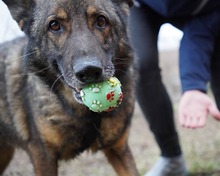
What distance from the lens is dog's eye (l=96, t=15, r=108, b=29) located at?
3177mm

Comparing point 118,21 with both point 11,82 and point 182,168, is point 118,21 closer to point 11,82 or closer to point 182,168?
point 11,82

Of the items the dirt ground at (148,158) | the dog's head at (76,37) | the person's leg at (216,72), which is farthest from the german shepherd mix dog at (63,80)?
the person's leg at (216,72)

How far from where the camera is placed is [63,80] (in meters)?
3.25

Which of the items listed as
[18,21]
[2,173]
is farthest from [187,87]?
[2,173]

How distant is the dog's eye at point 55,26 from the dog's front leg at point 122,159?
1.04 meters

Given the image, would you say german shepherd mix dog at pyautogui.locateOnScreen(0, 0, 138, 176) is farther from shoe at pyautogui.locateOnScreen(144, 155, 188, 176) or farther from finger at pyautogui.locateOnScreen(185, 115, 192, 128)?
shoe at pyautogui.locateOnScreen(144, 155, 188, 176)

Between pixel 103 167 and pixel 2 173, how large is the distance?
1.47 metres

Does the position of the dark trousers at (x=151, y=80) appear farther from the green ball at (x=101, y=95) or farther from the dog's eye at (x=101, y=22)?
the green ball at (x=101, y=95)

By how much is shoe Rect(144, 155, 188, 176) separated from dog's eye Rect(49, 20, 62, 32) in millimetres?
1784

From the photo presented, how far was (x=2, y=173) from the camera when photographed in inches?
175

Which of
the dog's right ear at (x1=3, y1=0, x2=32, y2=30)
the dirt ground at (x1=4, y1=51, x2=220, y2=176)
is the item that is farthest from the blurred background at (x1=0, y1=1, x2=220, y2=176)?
the dog's right ear at (x1=3, y1=0, x2=32, y2=30)

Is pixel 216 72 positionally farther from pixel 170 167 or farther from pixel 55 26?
pixel 55 26

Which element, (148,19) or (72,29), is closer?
(72,29)

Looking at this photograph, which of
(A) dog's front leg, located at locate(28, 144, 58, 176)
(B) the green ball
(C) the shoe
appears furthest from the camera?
(C) the shoe
